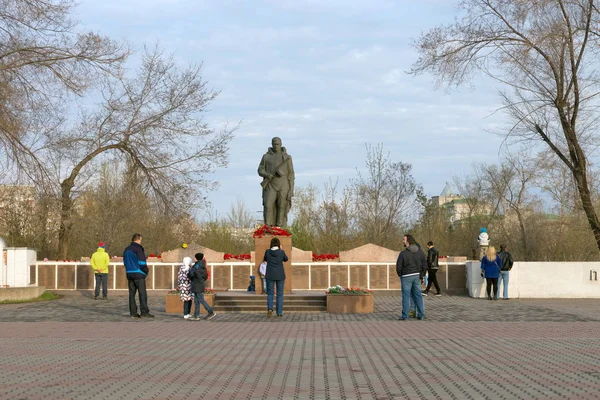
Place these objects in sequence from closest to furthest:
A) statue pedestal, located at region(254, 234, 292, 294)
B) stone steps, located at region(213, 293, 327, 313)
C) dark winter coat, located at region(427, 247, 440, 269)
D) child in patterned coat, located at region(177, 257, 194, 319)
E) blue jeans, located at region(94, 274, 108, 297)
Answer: child in patterned coat, located at region(177, 257, 194, 319) → stone steps, located at region(213, 293, 327, 313) → statue pedestal, located at region(254, 234, 292, 294) → blue jeans, located at region(94, 274, 108, 297) → dark winter coat, located at region(427, 247, 440, 269)

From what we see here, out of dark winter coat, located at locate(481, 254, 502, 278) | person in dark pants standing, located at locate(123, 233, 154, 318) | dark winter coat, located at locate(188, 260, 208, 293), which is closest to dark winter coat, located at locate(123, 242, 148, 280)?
person in dark pants standing, located at locate(123, 233, 154, 318)

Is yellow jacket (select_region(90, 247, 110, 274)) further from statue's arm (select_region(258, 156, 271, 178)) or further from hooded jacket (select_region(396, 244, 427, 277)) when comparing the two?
hooded jacket (select_region(396, 244, 427, 277))

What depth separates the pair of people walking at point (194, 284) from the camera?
2023 centimetres

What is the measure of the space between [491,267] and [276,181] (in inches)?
279

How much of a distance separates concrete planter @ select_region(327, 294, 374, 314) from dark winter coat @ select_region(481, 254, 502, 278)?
6.07m

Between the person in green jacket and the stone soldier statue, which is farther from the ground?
the stone soldier statue

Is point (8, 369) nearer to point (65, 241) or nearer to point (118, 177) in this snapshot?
point (65, 241)

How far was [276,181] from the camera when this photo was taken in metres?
25.6

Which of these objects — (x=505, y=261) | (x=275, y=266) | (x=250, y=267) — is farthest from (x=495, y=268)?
(x=275, y=266)

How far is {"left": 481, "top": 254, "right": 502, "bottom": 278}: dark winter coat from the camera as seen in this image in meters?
27.4

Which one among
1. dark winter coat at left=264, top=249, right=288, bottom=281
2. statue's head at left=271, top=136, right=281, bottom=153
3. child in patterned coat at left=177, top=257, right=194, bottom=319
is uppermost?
statue's head at left=271, top=136, right=281, bottom=153

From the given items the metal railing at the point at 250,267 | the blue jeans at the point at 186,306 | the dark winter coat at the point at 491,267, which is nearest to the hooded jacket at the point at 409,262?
the blue jeans at the point at 186,306

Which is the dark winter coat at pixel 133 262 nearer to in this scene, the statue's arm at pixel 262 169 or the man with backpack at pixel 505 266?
the statue's arm at pixel 262 169

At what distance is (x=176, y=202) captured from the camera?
118 feet
